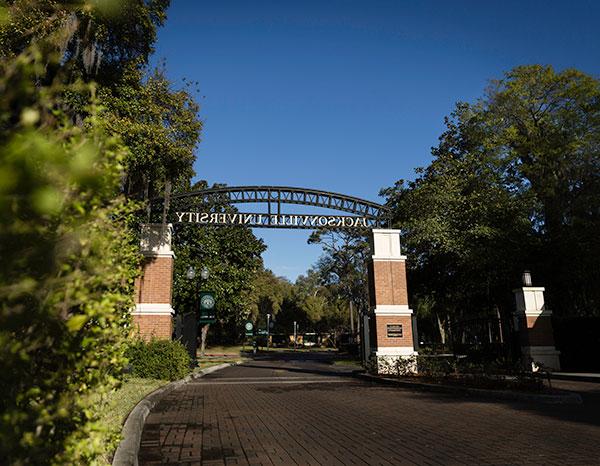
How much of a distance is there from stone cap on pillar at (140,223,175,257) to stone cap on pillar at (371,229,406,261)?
25.5 ft

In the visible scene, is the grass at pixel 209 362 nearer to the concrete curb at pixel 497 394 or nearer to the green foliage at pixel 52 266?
the concrete curb at pixel 497 394

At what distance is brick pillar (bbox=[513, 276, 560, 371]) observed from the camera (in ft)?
59.5

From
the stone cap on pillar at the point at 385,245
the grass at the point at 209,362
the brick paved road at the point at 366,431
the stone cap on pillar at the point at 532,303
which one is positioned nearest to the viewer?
the brick paved road at the point at 366,431

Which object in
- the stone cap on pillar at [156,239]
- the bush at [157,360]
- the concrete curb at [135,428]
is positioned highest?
the stone cap on pillar at [156,239]

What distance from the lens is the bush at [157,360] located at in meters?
13.6

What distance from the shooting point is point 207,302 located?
20.9 meters

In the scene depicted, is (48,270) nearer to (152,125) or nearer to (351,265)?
(152,125)

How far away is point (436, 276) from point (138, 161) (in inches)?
746

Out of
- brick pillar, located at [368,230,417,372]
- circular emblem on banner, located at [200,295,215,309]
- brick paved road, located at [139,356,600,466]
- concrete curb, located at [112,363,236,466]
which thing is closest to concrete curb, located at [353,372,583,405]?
brick paved road, located at [139,356,600,466]

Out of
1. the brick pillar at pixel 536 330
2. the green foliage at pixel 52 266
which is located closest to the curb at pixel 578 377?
the brick pillar at pixel 536 330

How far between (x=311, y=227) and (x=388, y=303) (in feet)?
13.7

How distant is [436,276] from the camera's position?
2738 centimetres

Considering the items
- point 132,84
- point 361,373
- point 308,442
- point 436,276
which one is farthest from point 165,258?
point 436,276

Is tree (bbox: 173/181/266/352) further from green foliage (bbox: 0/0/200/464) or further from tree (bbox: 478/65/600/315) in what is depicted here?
green foliage (bbox: 0/0/200/464)
